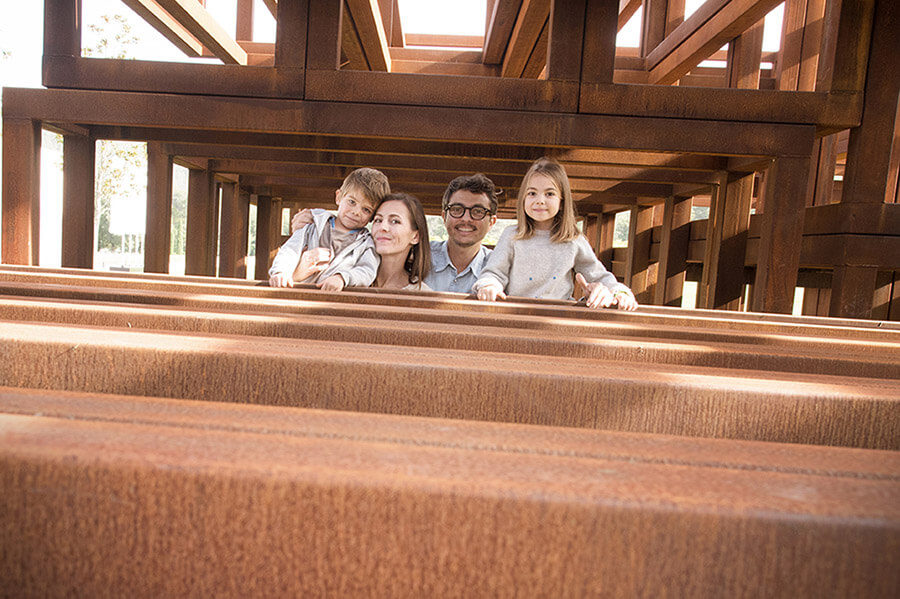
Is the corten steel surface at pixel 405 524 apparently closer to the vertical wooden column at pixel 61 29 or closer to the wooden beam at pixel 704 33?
the vertical wooden column at pixel 61 29

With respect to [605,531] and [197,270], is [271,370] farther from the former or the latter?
[197,270]

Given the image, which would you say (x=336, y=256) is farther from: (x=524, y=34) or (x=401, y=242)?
(x=524, y=34)

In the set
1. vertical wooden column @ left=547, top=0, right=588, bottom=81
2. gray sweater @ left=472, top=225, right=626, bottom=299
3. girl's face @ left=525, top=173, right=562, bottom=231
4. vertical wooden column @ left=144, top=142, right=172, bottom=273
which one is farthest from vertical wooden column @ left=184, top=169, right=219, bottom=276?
vertical wooden column @ left=547, top=0, right=588, bottom=81

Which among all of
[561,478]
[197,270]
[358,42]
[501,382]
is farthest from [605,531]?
[197,270]

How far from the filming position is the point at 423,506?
46cm

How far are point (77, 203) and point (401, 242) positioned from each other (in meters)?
2.16

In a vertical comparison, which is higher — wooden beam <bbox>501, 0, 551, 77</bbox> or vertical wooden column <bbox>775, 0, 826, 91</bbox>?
vertical wooden column <bbox>775, 0, 826, 91</bbox>

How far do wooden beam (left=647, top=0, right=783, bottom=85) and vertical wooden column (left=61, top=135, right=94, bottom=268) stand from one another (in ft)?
14.8

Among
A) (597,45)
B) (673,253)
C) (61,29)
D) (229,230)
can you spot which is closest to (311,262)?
(61,29)

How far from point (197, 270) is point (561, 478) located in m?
6.52

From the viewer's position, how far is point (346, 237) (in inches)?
150

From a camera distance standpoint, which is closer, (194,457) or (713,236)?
(194,457)

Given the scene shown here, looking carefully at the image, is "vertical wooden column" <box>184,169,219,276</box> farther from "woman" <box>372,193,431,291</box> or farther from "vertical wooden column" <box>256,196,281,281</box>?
"woman" <box>372,193,431,291</box>

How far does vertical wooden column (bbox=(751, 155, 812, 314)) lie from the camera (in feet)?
10.0
